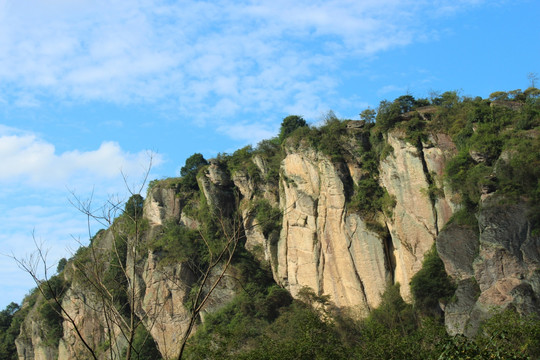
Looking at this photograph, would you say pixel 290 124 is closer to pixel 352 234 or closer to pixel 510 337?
pixel 352 234

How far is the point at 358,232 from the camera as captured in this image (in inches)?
1626

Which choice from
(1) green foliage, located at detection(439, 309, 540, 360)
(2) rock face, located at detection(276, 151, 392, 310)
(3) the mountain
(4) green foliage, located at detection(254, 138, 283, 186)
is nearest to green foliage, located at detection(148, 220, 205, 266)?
(3) the mountain

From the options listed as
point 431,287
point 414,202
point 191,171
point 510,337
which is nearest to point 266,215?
point 191,171

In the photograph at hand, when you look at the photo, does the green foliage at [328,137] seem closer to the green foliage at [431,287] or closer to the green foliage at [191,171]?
the green foliage at [431,287]

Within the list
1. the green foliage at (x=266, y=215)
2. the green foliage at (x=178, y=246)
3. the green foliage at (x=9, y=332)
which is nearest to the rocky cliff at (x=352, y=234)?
the green foliage at (x=266, y=215)

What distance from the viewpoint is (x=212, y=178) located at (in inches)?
2095

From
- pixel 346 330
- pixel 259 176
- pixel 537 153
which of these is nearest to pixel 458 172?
pixel 537 153

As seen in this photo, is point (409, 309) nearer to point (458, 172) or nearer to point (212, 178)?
point (458, 172)

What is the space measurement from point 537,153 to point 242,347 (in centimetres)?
1949

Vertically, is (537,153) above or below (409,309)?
above

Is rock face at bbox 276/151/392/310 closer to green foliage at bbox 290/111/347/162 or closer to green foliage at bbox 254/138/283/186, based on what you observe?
green foliage at bbox 290/111/347/162

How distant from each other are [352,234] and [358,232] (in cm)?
50

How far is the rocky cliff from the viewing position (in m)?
29.8

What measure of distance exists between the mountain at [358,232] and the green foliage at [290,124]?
0.15 m
